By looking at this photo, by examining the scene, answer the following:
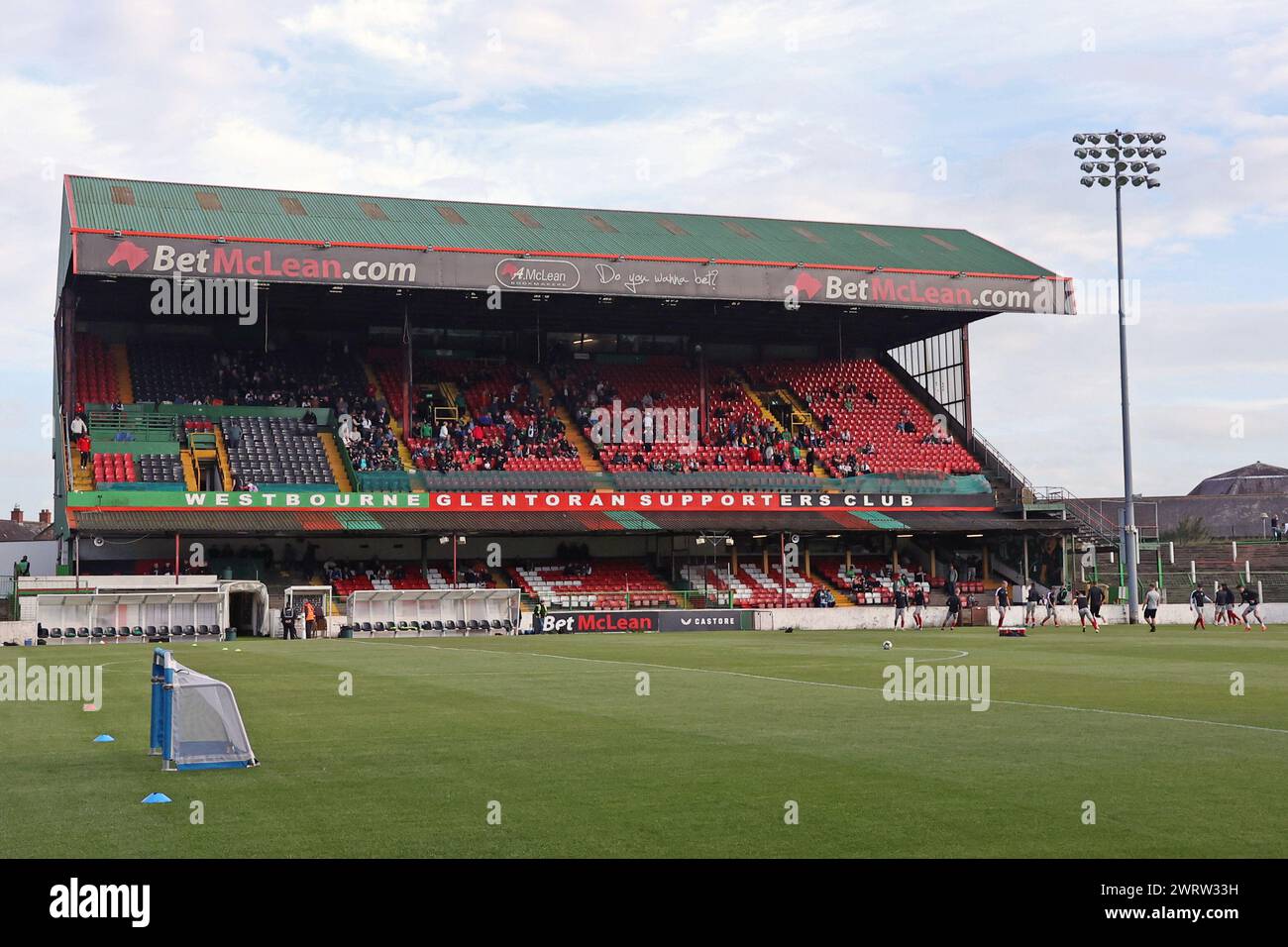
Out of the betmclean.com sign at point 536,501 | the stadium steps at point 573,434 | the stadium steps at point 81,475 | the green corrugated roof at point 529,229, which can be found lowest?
the betmclean.com sign at point 536,501

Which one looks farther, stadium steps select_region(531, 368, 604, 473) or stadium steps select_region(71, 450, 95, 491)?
stadium steps select_region(531, 368, 604, 473)

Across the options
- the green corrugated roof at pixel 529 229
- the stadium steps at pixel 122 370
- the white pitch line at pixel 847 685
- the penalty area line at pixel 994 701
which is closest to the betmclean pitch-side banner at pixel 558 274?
the green corrugated roof at pixel 529 229

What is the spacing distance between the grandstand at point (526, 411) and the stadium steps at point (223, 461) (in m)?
0.16

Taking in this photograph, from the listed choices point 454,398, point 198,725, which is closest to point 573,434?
point 454,398

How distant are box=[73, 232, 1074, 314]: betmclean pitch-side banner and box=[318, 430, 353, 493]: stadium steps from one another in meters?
7.73

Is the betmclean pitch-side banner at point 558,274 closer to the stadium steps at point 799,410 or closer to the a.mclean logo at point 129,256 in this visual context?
the a.mclean logo at point 129,256

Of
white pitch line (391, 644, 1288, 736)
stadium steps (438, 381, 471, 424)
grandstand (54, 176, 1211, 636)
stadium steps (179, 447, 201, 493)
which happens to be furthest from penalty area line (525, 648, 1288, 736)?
stadium steps (438, 381, 471, 424)

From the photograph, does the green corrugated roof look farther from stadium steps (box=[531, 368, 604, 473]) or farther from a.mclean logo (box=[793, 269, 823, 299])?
stadium steps (box=[531, 368, 604, 473])

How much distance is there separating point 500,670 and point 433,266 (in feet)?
112

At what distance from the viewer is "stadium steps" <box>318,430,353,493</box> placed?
198ft

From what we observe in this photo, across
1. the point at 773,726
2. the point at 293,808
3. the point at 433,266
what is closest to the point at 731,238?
the point at 433,266

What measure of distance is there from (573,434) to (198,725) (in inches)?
2127

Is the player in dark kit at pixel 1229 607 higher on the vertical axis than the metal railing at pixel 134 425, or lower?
lower

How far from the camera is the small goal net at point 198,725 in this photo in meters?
14.4
